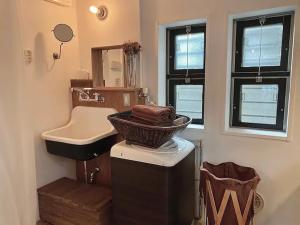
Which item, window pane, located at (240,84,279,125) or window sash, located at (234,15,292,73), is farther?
window pane, located at (240,84,279,125)

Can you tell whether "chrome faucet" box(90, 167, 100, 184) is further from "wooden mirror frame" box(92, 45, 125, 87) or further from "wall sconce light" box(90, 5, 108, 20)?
"wall sconce light" box(90, 5, 108, 20)

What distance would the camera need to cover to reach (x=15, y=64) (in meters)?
1.68

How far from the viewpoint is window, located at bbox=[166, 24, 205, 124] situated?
2.14 m

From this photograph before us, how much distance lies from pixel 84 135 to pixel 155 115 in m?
1.14

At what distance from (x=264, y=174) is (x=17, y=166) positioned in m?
1.88

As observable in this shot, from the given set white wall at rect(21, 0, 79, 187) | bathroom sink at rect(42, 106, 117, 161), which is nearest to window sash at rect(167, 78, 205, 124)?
bathroom sink at rect(42, 106, 117, 161)

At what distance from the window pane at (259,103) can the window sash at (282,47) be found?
14 cm

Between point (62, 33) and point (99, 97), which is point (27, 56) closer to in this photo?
point (62, 33)

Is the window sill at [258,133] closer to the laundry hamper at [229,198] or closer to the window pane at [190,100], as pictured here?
the laundry hamper at [229,198]

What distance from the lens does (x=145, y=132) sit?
59.9 inches

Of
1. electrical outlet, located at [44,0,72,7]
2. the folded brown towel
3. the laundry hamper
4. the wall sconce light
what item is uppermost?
electrical outlet, located at [44,0,72,7]

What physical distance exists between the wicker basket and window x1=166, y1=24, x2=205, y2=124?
1.93 ft

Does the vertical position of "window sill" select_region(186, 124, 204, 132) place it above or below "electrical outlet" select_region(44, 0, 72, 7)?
below

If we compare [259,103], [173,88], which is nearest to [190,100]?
[173,88]
